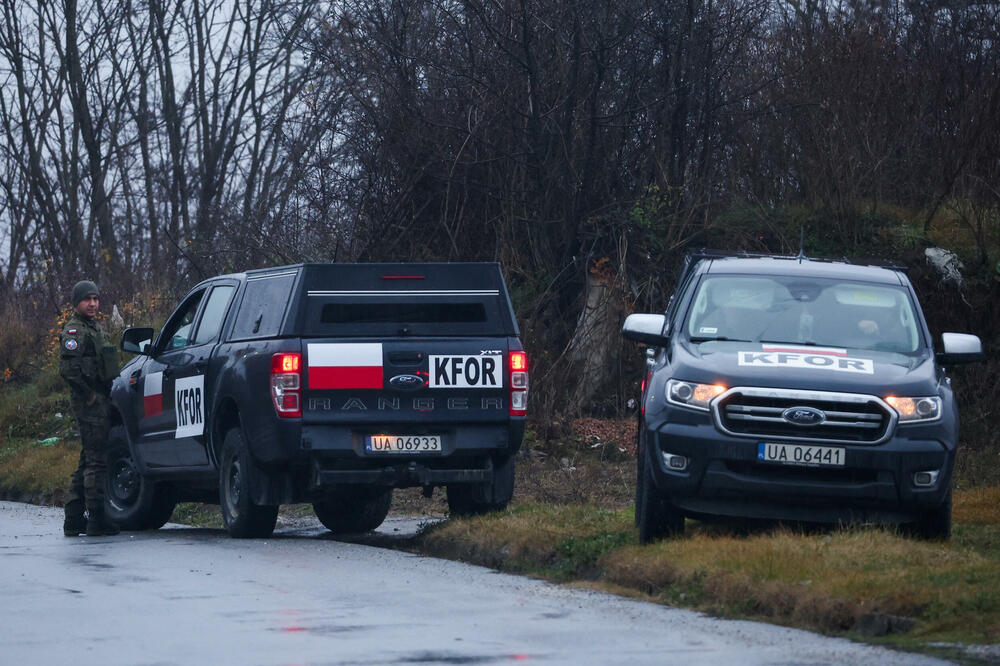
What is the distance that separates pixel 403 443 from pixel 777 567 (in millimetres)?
3875

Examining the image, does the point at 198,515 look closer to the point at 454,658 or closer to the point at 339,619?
the point at 339,619

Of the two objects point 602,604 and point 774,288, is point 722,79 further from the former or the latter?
point 602,604

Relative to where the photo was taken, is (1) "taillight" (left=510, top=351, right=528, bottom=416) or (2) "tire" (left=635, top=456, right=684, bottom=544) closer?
(2) "tire" (left=635, top=456, right=684, bottom=544)

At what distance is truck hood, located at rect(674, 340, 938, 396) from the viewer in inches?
398

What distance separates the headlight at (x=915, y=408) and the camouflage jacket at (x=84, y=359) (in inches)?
262

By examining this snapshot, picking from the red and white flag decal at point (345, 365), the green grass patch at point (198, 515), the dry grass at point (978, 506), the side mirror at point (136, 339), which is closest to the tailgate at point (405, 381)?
the red and white flag decal at point (345, 365)

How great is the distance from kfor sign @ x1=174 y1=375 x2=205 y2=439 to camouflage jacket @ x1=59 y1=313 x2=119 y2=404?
0.78 metres

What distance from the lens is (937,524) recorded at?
10477 mm

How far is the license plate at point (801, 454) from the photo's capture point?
393 inches

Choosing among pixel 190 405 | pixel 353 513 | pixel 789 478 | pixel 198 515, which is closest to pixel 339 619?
pixel 789 478

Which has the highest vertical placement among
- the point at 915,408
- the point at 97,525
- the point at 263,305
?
the point at 263,305

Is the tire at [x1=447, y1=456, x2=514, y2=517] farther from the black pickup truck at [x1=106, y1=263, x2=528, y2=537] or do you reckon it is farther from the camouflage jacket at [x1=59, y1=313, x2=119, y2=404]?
the camouflage jacket at [x1=59, y1=313, x2=119, y2=404]

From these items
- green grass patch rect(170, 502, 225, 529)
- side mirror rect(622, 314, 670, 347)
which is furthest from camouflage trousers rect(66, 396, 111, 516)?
side mirror rect(622, 314, 670, 347)

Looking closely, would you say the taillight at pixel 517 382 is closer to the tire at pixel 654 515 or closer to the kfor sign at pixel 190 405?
the tire at pixel 654 515
